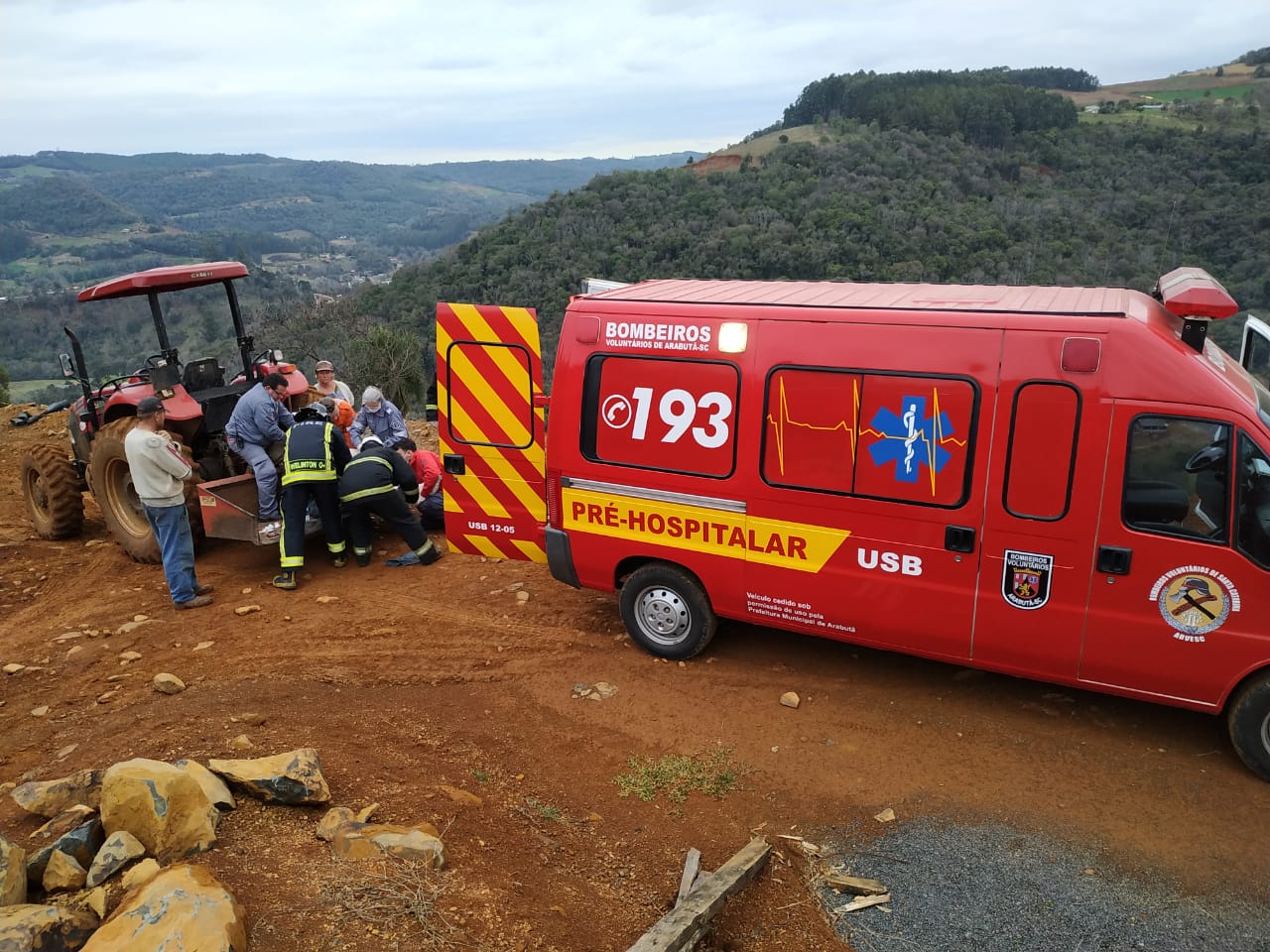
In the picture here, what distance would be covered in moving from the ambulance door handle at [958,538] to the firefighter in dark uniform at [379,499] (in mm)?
4635

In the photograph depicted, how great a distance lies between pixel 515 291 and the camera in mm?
40156

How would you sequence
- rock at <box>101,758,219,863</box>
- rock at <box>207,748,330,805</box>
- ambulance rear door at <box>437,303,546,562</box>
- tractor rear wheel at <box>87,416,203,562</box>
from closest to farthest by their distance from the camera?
rock at <box>101,758,219,863</box> → rock at <box>207,748,330,805</box> → ambulance rear door at <box>437,303,546,562</box> → tractor rear wheel at <box>87,416,203,562</box>

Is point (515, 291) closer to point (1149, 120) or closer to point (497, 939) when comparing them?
point (497, 939)

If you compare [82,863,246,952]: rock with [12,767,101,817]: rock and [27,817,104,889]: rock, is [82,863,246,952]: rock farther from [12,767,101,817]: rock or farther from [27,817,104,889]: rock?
[12,767,101,817]: rock

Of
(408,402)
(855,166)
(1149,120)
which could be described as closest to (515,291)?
(408,402)

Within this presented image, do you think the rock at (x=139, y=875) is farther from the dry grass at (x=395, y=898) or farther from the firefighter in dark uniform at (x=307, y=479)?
the firefighter in dark uniform at (x=307, y=479)

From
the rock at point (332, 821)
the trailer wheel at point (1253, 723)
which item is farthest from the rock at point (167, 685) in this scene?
the trailer wheel at point (1253, 723)

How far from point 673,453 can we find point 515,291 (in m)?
36.3

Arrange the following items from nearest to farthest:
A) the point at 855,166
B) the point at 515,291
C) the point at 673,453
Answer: the point at 673,453, the point at 515,291, the point at 855,166

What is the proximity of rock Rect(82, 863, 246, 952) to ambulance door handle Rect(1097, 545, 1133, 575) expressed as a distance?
4.10m

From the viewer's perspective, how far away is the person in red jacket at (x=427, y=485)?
27.5ft

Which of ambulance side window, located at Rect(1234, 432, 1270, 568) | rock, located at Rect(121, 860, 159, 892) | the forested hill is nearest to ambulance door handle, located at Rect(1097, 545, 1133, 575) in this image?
ambulance side window, located at Rect(1234, 432, 1270, 568)

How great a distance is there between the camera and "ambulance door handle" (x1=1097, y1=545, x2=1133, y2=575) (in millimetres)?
4270

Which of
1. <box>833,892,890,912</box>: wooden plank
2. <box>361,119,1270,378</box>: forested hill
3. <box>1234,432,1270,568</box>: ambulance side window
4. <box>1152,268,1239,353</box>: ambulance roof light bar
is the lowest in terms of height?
<box>833,892,890,912</box>: wooden plank
